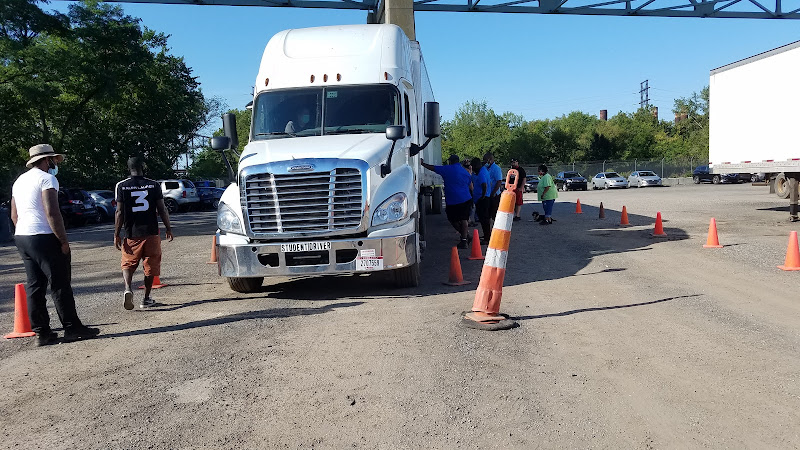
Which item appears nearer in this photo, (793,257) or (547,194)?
(793,257)

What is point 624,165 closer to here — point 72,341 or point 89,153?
point 89,153

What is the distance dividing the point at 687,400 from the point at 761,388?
0.60 metres

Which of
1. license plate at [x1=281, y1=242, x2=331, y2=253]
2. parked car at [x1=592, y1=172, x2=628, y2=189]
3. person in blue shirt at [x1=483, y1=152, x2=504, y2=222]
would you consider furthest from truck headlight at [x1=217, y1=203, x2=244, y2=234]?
parked car at [x1=592, y1=172, x2=628, y2=189]

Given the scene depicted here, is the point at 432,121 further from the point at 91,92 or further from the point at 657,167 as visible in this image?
the point at 657,167

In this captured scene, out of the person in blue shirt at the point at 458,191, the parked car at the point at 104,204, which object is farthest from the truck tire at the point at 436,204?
the parked car at the point at 104,204

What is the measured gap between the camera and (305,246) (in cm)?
788

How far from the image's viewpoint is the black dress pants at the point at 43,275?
6.48 metres

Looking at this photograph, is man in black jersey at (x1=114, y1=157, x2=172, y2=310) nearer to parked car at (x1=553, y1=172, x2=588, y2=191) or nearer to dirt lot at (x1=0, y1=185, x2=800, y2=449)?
dirt lot at (x1=0, y1=185, x2=800, y2=449)

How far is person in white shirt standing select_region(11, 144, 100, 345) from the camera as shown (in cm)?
645

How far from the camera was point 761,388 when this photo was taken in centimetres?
454

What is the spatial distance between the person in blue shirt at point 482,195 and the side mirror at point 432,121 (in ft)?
13.1

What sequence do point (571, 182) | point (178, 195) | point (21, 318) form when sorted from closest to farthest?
point (21, 318)
point (178, 195)
point (571, 182)

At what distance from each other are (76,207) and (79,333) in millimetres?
23372

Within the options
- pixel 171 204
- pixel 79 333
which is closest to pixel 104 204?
pixel 171 204
